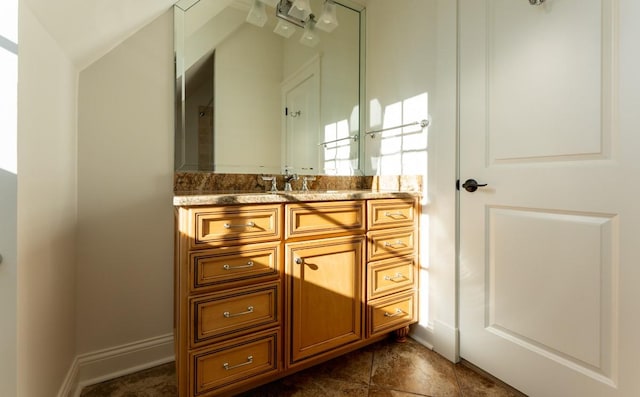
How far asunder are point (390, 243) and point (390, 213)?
0.17m

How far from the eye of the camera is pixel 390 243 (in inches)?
63.1

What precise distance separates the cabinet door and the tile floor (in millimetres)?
174

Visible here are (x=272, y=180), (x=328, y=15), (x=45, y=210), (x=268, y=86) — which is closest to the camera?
(x=45, y=210)

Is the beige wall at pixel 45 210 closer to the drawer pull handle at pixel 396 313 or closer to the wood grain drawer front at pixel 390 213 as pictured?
the wood grain drawer front at pixel 390 213

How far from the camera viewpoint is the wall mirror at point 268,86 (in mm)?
1607

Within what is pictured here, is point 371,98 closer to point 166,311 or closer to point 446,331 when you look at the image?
point 446,331

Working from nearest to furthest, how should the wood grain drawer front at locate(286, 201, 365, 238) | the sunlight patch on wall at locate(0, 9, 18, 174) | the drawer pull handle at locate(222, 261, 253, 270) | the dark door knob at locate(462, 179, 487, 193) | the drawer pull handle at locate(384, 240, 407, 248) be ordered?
the sunlight patch on wall at locate(0, 9, 18, 174), the drawer pull handle at locate(222, 261, 253, 270), the wood grain drawer front at locate(286, 201, 365, 238), the dark door knob at locate(462, 179, 487, 193), the drawer pull handle at locate(384, 240, 407, 248)

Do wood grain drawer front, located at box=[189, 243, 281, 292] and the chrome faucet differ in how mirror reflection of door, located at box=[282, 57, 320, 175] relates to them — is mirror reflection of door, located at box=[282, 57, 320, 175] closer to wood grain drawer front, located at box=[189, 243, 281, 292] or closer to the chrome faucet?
the chrome faucet

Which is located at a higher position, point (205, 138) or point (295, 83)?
point (295, 83)

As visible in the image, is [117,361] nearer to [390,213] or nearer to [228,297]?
[228,297]

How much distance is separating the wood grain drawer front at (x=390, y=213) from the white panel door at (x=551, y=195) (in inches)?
10.8

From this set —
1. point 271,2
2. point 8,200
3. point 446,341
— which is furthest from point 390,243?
point 271,2

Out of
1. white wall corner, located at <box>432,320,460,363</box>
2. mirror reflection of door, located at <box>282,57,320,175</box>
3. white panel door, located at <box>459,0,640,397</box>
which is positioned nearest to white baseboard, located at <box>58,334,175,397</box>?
mirror reflection of door, located at <box>282,57,320,175</box>

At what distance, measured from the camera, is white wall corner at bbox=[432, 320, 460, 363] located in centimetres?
155
